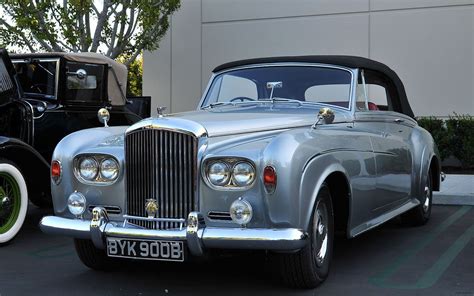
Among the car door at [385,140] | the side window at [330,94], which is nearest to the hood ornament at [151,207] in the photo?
the side window at [330,94]

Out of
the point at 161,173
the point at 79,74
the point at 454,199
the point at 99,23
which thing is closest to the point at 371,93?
the point at 161,173

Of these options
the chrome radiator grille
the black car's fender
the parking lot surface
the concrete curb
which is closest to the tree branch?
the black car's fender

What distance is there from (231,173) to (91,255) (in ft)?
5.11

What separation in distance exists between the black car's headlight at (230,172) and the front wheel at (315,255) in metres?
0.56

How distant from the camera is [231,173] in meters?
3.88

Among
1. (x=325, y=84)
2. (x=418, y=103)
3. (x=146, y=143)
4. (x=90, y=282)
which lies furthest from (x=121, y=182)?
(x=418, y=103)

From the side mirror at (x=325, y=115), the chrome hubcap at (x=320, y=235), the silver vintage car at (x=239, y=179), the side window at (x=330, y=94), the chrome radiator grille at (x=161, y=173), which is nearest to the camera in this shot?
the silver vintage car at (x=239, y=179)

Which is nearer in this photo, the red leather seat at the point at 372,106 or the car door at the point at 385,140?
the car door at the point at 385,140

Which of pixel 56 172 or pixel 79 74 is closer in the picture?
pixel 56 172

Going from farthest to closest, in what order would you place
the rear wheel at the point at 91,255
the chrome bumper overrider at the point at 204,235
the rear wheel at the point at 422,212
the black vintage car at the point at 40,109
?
the rear wheel at the point at 422,212 < the black vintage car at the point at 40,109 < the rear wheel at the point at 91,255 < the chrome bumper overrider at the point at 204,235

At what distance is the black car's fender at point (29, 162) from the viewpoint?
5.95 metres

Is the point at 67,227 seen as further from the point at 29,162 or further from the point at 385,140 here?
the point at 385,140

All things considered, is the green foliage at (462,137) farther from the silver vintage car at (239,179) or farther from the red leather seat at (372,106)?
the silver vintage car at (239,179)

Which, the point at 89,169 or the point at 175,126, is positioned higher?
the point at 175,126
